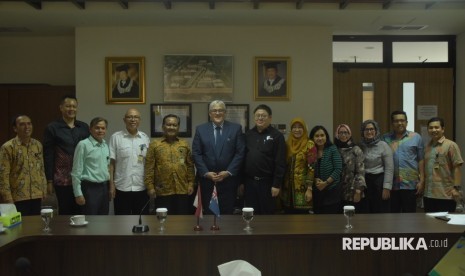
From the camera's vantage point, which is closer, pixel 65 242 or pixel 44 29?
pixel 65 242

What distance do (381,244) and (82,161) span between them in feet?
8.67

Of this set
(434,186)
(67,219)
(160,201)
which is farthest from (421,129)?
(67,219)

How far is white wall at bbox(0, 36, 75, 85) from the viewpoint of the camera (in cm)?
653

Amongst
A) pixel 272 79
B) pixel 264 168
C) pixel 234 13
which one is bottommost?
pixel 264 168

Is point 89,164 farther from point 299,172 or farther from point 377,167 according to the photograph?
point 377,167

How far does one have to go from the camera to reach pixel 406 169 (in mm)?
4430

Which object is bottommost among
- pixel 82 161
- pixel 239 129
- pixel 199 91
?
pixel 82 161

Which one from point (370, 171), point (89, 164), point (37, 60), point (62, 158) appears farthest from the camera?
point (37, 60)

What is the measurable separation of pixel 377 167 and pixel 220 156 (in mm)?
1554

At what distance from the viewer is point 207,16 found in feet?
17.7

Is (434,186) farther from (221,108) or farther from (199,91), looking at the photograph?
(199,91)

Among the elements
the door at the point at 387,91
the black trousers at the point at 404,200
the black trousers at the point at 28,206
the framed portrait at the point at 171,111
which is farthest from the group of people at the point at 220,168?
the door at the point at 387,91

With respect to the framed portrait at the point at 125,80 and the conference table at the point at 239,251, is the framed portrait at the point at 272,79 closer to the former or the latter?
the framed portrait at the point at 125,80

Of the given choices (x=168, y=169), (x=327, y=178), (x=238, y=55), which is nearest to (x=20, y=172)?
(x=168, y=169)
